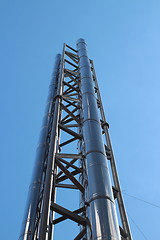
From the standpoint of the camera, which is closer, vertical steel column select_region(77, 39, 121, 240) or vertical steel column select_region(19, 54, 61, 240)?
vertical steel column select_region(77, 39, 121, 240)

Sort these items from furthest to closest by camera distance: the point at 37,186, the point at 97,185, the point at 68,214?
the point at 37,186 < the point at 68,214 < the point at 97,185

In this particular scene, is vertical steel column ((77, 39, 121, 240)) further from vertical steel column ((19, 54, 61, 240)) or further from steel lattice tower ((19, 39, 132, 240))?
vertical steel column ((19, 54, 61, 240))

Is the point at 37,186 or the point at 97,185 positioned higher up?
the point at 37,186

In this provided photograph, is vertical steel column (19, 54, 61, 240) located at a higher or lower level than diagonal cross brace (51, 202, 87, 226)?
higher

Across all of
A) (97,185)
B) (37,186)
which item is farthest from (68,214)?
(37,186)

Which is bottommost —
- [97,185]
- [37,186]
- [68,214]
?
[68,214]

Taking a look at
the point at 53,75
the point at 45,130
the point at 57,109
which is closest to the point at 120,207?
Answer: the point at 57,109

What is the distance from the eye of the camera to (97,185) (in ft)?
16.5

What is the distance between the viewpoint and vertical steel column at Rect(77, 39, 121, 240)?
4156 millimetres

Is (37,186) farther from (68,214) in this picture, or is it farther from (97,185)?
(97,185)

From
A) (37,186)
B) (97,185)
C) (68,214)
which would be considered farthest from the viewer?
(37,186)

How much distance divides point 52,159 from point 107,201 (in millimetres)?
1911

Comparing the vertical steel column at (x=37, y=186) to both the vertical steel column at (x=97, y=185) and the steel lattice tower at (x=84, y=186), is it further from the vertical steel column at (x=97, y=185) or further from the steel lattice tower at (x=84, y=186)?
the vertical steel column at (x=97, y=185)

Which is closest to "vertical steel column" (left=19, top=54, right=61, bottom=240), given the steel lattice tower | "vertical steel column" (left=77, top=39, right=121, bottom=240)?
the steel lattice tower
